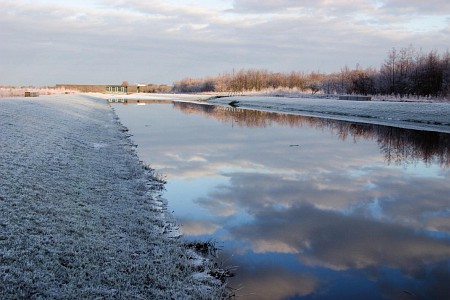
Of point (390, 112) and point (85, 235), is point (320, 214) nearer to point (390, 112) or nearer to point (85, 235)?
point (85, 235)

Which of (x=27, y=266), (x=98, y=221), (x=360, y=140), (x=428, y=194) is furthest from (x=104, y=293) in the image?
(x=360, y=140)

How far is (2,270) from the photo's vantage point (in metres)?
6.18

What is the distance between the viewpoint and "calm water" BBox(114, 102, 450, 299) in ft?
24.1

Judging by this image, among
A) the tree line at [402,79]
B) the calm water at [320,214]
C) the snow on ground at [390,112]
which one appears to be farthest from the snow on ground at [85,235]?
the tree line at [402,79]

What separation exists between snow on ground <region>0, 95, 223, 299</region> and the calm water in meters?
0.89

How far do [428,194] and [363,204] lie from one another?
2600 mm

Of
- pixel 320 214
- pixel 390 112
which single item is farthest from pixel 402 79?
pixel 320 214

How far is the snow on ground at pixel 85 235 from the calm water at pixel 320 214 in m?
0.89

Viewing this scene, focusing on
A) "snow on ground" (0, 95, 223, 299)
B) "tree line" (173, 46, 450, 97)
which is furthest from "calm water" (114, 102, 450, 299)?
"tree line" (173, 46, 450, 97)

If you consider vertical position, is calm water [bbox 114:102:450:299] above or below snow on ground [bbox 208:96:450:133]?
below

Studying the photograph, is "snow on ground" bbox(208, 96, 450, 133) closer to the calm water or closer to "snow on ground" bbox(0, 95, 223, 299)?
the calm water

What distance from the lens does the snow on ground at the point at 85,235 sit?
626 centimetres

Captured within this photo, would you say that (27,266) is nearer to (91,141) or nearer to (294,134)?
(91,141)

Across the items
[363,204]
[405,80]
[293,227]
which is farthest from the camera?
[405,80]
